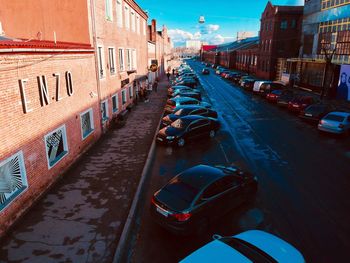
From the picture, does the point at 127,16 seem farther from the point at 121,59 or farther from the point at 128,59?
the point at 121,59

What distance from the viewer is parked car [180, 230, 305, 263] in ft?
15.5

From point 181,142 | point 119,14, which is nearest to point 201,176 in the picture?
point 181,142

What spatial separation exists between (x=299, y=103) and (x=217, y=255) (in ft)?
68.3

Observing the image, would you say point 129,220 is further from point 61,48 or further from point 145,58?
point 145,58

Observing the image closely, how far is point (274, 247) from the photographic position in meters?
5.31

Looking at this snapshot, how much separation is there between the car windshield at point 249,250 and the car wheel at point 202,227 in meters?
1.77

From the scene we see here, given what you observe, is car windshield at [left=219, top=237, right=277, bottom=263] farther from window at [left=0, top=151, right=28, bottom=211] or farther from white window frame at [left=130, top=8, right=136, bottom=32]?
white window frame at [left=130, top=8, right=136, bottom=32]

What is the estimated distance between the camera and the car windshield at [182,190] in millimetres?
7305

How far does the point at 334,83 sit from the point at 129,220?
3182 cm

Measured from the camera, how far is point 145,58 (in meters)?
33.0

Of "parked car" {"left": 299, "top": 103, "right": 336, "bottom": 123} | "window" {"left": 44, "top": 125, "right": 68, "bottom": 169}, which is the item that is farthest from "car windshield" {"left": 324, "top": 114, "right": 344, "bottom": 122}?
"window" {"left": 44, "top": 125, "right": 68, "bottom": 169}

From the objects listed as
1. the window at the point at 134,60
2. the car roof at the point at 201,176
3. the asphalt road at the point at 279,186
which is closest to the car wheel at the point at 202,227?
the asphalt road at the point at 279,186

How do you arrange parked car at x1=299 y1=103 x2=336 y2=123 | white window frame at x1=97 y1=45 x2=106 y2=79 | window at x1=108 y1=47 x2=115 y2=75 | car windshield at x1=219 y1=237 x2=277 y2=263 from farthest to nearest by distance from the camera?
parked car at x1=299 y1=103 x2=336 y2=123 < window at x1=108 y1=47 x2=115 y2=75 < white window frame at x1=97 y1=45 x2=106 y2=79 < car windshield at x1=219 y1=237 x2=277 y2=263

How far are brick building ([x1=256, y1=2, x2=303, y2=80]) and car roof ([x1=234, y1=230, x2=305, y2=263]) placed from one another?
45.8 metres
